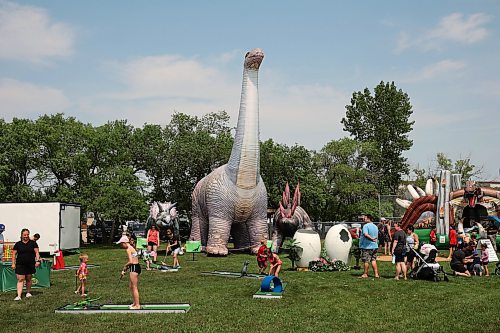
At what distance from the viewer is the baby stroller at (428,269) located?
1358 cm

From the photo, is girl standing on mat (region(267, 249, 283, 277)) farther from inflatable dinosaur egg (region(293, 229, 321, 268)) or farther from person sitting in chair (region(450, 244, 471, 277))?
person sitting in chair (region(450, 244, 471, 277))

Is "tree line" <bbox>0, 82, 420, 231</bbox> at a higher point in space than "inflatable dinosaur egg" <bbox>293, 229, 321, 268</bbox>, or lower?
higher

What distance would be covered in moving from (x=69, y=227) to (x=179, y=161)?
1297cm

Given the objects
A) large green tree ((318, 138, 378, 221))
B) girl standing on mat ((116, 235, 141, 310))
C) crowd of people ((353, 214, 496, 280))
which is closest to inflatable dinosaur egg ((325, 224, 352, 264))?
crowd of people ((353, 214, 496, 280))

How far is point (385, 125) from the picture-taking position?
49.8 m

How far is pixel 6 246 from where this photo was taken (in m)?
21.8

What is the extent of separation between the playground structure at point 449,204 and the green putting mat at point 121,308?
14.1m

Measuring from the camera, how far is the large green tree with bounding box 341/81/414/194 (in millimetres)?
48906

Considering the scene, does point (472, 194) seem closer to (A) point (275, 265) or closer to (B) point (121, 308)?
(A) point (275, 265)

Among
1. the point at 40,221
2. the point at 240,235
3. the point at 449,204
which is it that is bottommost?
the point at 240,235

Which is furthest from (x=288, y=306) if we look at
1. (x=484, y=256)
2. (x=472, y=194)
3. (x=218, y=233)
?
(x=472, y=194)

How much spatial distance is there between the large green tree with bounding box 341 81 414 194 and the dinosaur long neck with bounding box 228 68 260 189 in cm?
2778

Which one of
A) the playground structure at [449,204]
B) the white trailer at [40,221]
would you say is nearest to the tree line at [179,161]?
the white trailer at [40,221]

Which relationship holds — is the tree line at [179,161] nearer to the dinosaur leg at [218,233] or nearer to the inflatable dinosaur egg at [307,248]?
the dinosaur leg at [218,233]
